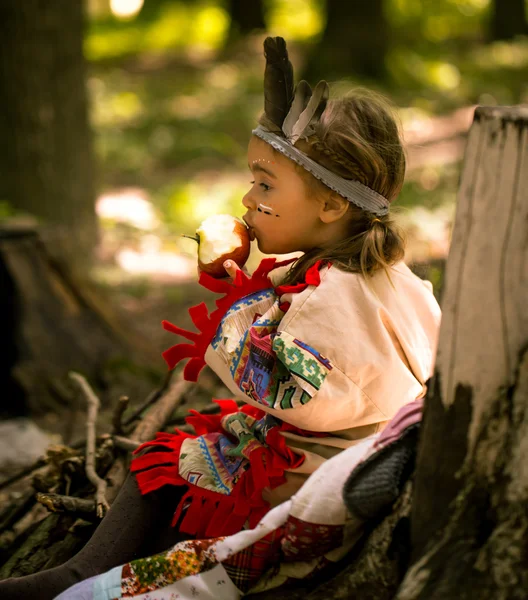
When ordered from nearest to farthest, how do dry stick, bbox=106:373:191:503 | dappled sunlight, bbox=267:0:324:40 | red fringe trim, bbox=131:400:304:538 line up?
red fringe trim, bbox=131:400:304:538 → dry stick, bbox=106:373:191:503 → dappled sunlight, bbox=267:0:324:40

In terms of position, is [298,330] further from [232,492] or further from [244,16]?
[244,16]

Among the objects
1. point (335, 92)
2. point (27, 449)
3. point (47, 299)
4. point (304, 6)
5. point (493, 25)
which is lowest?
point (27, 449)

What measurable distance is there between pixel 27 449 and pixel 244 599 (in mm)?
2653

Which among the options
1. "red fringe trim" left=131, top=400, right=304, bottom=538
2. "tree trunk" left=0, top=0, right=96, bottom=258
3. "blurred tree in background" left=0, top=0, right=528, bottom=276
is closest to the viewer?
"red fringe trim" left=131, top=400, right=304, bottom=538

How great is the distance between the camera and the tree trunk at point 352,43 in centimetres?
1270

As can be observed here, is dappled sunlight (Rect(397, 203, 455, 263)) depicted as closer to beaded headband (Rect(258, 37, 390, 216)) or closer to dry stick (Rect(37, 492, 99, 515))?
beaded headband (Rect(258, 37, 390, 216))

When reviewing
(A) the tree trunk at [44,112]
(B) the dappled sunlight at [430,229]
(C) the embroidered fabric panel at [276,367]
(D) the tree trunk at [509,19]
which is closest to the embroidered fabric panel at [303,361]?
(C) the embroidered fabric panel at [276,367]

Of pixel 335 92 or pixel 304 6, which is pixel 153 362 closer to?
pixel 335 92

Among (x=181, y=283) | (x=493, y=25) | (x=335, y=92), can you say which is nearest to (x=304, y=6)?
(x=493, y=25)

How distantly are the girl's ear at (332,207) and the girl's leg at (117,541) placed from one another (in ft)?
3.41

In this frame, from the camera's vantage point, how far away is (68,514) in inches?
111

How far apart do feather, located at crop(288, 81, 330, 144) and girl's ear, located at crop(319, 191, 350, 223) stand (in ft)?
0.68

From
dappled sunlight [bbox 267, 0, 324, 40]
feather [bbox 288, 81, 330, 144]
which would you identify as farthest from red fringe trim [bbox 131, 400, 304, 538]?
dappled sunlight [bbox 267, 0, 324, 40]

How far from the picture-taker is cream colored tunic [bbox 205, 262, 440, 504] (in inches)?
85.8
